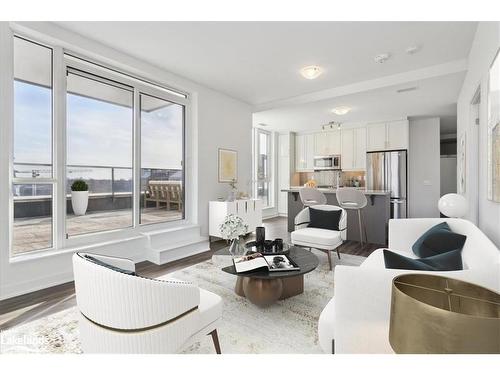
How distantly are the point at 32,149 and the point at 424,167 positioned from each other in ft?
24.9

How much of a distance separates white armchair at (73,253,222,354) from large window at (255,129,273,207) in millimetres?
6369

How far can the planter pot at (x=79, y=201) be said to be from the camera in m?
3.26

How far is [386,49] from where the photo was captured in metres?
3.23

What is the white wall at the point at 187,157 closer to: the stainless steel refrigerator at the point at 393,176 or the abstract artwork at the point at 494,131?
the stainless steel refrigerator at the point at 393,176

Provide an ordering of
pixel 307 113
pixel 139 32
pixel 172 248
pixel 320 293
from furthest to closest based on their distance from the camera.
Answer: pixel 307 113 < pixel 172 248 < pixel 139 32 < pixel 320 293

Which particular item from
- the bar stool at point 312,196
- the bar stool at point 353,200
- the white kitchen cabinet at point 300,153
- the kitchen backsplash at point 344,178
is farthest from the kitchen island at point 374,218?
the white kitchen cabinet at point 300,153

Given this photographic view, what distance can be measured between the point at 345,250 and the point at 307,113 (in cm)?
329

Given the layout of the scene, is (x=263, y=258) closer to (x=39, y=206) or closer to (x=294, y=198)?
(x=39, y=206)

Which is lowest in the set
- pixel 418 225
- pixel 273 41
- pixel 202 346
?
pixel 202 346

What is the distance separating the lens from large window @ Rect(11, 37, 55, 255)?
108 inches

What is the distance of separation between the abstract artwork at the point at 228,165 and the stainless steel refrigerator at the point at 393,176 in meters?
3.73

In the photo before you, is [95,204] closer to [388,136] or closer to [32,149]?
[32,149]
